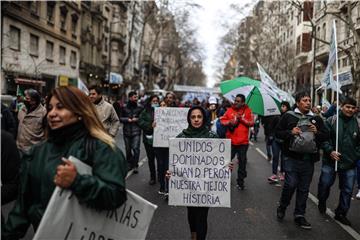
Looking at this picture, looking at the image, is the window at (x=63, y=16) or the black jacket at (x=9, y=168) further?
the window at (x=63, y=16)

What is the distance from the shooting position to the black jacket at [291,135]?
5898mm

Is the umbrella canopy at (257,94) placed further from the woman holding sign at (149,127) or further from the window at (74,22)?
the window at (74,22)

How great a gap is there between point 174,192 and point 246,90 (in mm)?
4519

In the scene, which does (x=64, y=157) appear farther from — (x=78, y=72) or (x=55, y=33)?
(x=78, y=72)

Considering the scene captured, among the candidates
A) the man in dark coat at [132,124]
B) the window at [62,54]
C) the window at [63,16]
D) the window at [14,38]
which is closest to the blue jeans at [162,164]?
the man in dark coat at [132,124]

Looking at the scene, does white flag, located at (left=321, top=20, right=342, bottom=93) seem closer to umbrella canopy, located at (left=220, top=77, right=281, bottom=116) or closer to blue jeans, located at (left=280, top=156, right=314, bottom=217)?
umbrella canopy, located at (left=220, top=77, right=281, bottom=116)

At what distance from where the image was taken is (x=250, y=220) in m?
6.20

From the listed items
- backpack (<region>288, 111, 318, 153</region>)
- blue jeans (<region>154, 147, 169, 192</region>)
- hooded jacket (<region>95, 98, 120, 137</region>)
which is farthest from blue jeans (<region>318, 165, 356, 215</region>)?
hooded jacket (<region>95, 98, 120, 137</region>)

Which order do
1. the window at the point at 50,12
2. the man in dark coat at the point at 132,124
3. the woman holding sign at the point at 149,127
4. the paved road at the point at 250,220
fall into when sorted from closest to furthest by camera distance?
the paved road at the point at 250,220 → the woman holding sign at the point at 149,127 → the man in dark coat at the point at 132,124 → the window at the point at 50,12

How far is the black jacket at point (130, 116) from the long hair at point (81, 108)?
7.07m

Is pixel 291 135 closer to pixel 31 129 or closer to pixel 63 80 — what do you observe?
pixel 31 129

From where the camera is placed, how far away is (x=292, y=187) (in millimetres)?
6000

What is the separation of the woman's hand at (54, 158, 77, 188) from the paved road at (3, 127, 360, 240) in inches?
123

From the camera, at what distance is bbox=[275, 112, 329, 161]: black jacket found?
5898 millimetres
